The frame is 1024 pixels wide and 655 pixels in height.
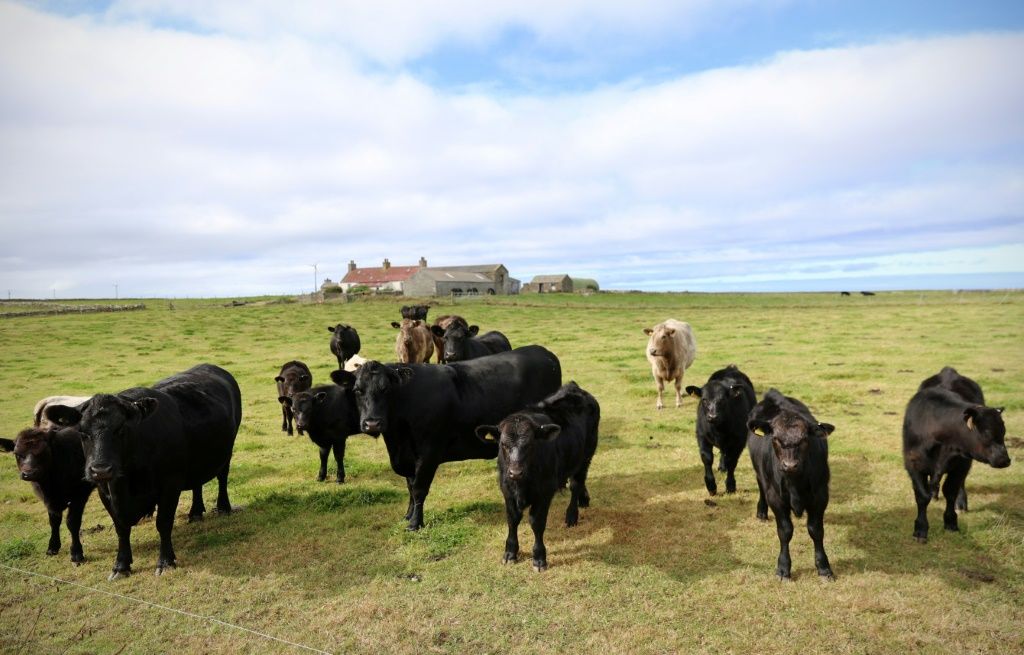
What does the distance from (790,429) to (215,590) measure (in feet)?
18.7

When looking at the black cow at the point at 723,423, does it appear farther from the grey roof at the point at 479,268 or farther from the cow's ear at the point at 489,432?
the grey roof at the point at 479,268

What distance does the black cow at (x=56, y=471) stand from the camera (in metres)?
6.36

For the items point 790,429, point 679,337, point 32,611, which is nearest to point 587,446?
point 790,429

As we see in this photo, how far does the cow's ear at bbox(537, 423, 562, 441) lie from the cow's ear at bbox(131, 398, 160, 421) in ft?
12.6

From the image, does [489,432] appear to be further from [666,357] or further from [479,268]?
[479,268]

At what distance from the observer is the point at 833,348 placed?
23.0 meters

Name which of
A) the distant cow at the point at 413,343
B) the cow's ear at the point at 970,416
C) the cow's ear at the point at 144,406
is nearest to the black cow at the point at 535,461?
the cow's ear at the point at 144,406

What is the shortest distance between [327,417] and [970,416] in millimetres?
8014

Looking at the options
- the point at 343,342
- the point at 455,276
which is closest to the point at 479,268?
the point at 455,276

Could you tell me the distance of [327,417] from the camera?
355 inches

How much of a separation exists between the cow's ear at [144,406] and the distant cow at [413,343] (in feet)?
33.0

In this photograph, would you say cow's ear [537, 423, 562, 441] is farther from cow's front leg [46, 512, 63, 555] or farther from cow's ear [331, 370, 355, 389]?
cow's front leg [46, 512, 63, 555]

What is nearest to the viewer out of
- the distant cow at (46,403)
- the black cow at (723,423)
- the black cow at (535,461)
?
the black cow at (535,461)

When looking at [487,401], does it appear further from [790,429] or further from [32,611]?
[32,611]
